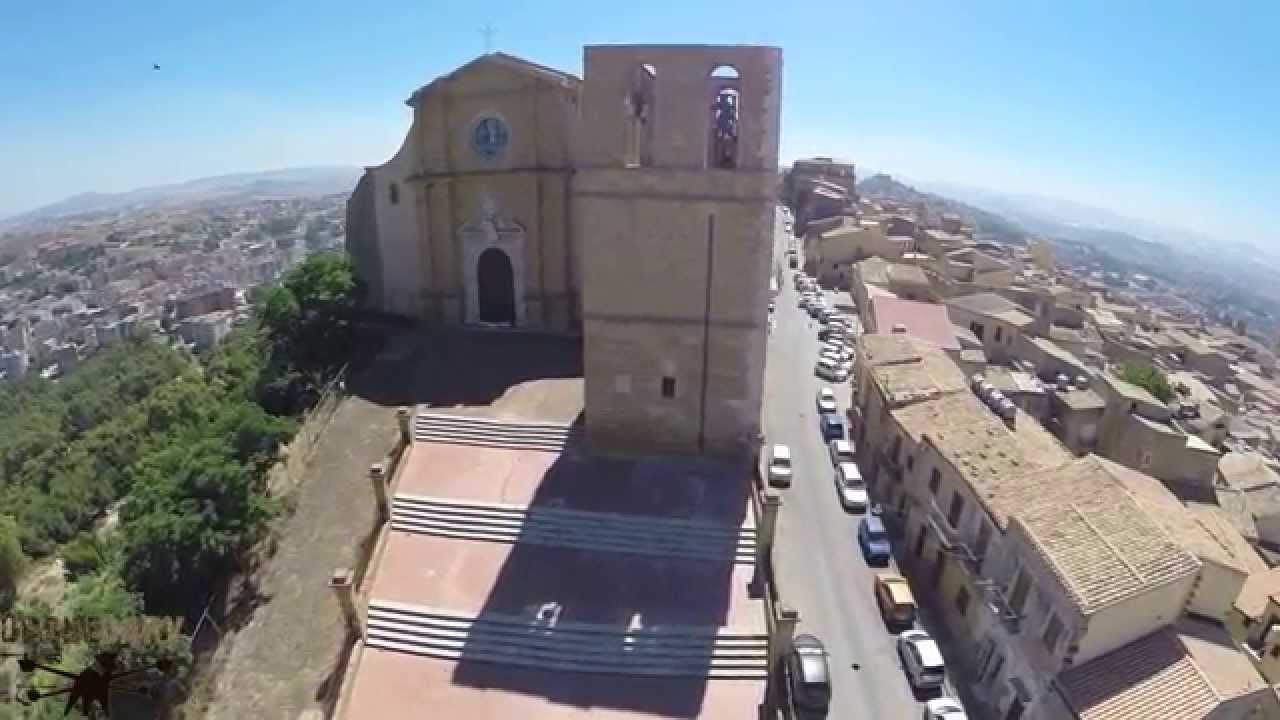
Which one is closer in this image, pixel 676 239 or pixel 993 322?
pixel 676 239

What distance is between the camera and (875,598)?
22078 millimetres

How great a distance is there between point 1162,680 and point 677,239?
16.8 m

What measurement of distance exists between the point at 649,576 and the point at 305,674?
356 inches

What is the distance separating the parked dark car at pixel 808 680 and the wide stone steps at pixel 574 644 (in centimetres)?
101

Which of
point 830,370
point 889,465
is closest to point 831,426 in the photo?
point 889,465

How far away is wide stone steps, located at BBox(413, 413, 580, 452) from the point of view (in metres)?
25.0

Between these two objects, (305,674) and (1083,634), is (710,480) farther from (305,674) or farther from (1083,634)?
(305,674)

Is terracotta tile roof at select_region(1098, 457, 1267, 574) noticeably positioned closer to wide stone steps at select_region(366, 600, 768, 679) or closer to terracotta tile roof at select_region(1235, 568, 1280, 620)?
terracotta tile roof at select_region(1235, 568, 1280, 620)

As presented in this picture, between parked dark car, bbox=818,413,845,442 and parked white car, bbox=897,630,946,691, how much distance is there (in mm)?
11891

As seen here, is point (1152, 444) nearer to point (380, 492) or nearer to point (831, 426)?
point (831, 426)

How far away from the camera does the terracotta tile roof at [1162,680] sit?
16.3m

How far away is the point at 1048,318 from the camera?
52469 millimetres

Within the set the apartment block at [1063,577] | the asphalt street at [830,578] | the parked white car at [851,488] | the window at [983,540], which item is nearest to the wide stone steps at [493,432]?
the asphalt street at [830,578]

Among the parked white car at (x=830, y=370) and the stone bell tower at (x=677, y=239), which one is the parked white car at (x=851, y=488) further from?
the parked white car at (x=830, y=370)
